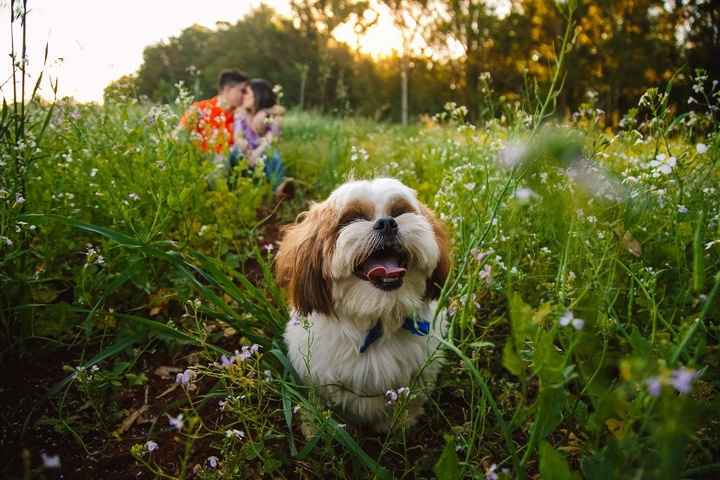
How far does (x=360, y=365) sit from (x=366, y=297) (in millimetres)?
331

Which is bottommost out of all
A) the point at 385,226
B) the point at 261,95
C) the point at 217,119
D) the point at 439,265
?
the point at 439,265

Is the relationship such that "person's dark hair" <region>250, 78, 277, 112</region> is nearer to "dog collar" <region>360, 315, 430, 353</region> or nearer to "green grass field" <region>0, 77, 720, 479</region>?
"green grass field" <region>0, 77, 720, 479</region>

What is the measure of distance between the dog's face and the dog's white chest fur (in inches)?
4.6

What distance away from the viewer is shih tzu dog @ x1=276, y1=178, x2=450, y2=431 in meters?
2.05

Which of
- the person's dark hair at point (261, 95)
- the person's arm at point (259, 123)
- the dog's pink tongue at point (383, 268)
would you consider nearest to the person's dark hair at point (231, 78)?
the person's dark hair at point (261, 95)

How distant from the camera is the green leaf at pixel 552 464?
1.05 meters

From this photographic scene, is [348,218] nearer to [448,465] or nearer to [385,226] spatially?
[385,226]

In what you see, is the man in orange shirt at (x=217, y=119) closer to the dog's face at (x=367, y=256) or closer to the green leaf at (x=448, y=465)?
the dog's face at (x=367, y=256)

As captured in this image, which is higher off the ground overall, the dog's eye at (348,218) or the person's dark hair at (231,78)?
the person's dark hair at (231,78)

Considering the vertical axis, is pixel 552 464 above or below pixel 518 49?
below

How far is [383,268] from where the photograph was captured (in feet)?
6.84

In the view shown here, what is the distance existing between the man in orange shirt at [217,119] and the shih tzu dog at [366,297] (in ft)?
5.19

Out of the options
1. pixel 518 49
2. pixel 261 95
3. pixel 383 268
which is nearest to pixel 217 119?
pixel 261 95

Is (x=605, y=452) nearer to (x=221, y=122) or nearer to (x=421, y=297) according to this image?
(x=421, y=297)
